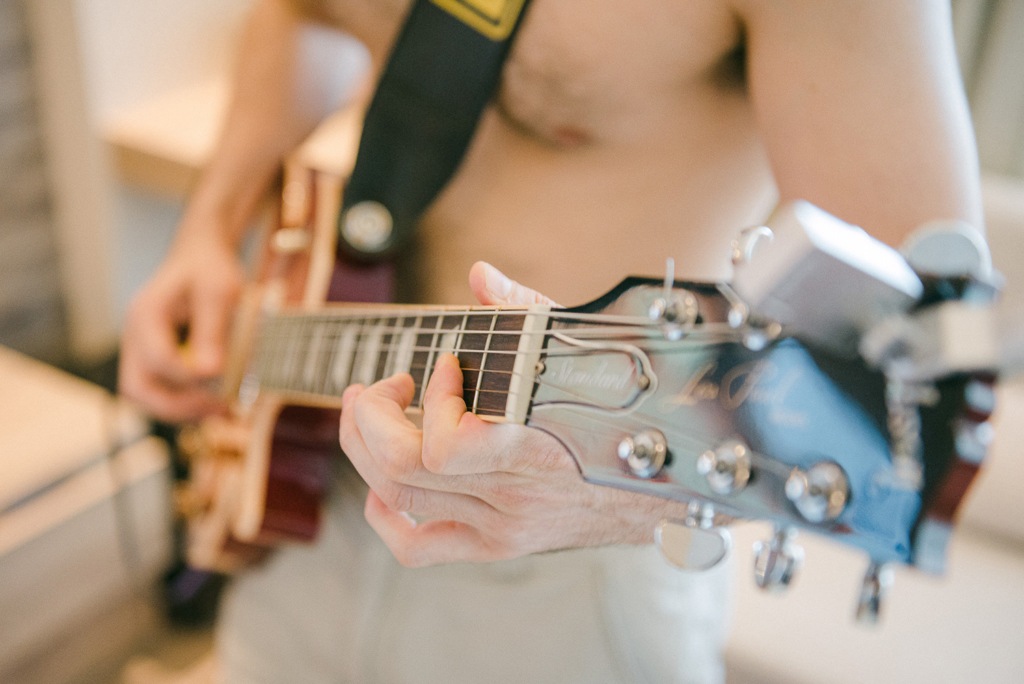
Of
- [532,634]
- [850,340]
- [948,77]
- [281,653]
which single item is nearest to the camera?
[850,340]

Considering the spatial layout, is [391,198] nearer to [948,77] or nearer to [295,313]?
[295,313]

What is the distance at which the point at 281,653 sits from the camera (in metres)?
0.68

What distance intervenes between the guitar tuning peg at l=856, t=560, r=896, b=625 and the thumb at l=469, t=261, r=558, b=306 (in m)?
0.16

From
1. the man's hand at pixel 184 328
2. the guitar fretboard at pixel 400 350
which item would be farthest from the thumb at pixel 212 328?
the guitar fretboard at pixel 400 350

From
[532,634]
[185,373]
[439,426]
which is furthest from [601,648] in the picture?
[185,373]

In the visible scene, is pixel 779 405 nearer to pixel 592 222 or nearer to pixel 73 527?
pixel 592 222

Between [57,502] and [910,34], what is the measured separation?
0.97 m

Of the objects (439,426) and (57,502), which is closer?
(439,426)

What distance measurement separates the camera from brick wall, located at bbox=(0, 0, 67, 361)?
129cm

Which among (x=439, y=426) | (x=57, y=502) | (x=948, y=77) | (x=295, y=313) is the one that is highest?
(x=948, y=77)

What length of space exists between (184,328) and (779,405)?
30.6 inches

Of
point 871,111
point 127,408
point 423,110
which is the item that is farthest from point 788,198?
point 127,408

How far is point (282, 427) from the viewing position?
0.68 meters

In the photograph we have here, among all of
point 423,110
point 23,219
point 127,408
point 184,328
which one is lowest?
point 127,408
